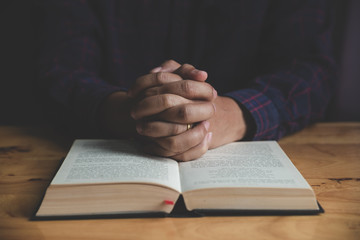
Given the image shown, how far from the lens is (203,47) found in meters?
1.16

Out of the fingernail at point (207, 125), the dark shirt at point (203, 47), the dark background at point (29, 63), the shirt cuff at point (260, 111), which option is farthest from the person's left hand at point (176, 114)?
the dark background at point (29, 63)

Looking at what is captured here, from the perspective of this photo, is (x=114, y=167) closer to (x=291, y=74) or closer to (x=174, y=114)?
(x=174, y=114)

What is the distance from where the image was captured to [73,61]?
1.04m

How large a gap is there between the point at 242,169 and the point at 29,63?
121 cm

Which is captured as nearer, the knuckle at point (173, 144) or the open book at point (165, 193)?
the open book at point (165, 193)

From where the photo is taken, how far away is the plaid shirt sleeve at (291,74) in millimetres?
853

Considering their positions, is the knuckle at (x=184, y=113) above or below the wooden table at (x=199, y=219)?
above

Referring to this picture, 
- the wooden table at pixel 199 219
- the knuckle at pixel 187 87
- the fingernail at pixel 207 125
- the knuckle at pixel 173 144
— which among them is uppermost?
the knuckle at pixel 187 87

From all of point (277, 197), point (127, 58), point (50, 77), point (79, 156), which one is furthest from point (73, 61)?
point (277, 197)

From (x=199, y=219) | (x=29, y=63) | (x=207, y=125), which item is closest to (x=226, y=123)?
(x=207, y=125)

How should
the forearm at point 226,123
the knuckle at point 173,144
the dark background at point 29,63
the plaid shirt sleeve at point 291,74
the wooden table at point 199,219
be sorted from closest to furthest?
the wooden table at point 199,219
the knuckle at point 173,144
the forearm at point 226,123
the plaid shirt sleeve at point 291,74
the dark background at point 29,63

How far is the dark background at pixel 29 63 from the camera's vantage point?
1.31 meters

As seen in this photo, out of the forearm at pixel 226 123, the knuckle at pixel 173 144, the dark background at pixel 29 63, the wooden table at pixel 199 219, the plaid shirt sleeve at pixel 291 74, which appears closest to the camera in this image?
the wooden table at pixel 199 219

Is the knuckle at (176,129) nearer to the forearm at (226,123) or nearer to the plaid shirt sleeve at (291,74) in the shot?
the forearm at (226,123)
